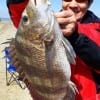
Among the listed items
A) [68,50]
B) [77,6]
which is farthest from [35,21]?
[77,6]

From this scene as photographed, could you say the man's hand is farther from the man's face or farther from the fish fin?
the man's face

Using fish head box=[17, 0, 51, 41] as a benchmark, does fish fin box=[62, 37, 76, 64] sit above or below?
below

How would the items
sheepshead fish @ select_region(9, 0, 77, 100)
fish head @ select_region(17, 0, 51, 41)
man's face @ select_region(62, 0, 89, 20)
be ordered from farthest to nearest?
man's face @ select_region(62, 0, 89, 20), sheepshead fish @ select_region(9, 0, 77, 100), fish head @ select_region(17, 0, 51, 41)

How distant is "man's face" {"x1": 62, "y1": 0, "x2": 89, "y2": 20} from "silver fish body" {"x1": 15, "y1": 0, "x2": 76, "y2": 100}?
3.80ft

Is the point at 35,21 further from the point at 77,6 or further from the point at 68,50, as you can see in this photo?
the point at 77,6

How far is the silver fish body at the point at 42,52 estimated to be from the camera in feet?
13.3

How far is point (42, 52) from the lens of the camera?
4148 mm

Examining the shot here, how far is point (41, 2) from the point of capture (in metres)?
3.84

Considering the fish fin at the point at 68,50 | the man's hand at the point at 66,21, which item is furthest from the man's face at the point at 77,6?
the fish fin at the point at 68,50

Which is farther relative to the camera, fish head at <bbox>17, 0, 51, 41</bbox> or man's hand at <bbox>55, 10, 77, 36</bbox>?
man's hand at <bbox>55, 10, 77, 36</bbox>

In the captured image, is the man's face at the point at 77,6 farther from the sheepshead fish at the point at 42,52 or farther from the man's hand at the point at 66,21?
the sheepshead fish at the point at 42,52

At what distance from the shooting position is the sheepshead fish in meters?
4.05

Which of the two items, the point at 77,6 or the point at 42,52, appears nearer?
the point at 42,52

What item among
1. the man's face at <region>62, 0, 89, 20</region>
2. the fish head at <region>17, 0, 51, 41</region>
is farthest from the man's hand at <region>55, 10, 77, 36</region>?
the man's face at <region>62, 0, 89, 20</region>
